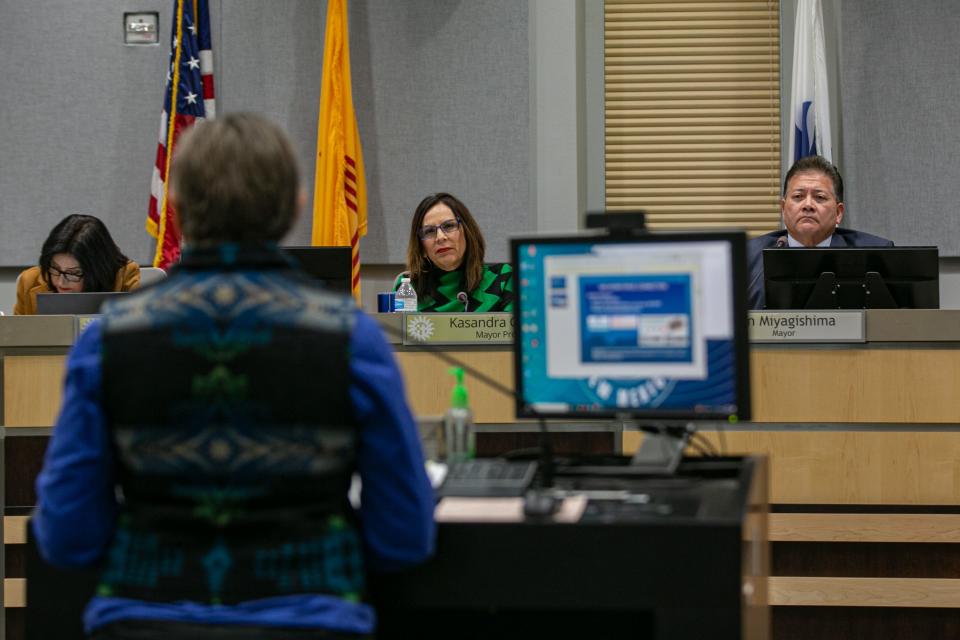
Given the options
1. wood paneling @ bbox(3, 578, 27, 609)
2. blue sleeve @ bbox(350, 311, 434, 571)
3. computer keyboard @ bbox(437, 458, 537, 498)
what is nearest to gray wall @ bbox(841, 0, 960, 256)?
computer keyboard @ bbox(437, 458, 537, 498)

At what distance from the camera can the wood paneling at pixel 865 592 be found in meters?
3.09

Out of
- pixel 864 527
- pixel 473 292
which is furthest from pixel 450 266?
pixel 864 527

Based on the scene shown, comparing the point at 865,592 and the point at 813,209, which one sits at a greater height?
the point at 813,209

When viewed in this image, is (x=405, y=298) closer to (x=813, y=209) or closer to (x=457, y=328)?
(x=457, y=328)

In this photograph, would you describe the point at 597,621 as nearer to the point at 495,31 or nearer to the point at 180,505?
the point at 180,505

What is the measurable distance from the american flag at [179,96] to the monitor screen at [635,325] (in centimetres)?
367

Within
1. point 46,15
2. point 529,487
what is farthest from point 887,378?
point 46,15

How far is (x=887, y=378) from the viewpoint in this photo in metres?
3.12

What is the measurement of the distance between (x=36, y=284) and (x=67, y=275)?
0.31 metres

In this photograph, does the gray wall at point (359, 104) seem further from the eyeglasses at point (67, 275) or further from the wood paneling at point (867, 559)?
the wood paneling at point (867, 559)

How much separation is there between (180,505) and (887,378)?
2.26m

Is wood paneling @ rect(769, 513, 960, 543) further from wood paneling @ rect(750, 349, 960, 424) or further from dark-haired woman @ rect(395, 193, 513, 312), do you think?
dark-haired woman @ rect(395, 193, 513, 312)

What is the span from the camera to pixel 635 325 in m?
1.98

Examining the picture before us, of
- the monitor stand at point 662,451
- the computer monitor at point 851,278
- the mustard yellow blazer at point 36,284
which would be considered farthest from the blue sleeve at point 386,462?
the mustard yellow blazer at point 36,284
